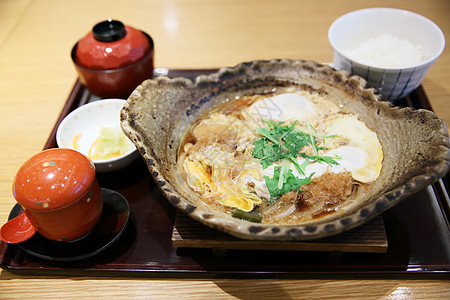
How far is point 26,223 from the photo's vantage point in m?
1.73

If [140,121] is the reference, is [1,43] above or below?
below

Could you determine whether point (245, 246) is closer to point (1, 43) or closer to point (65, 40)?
point (65, 40)

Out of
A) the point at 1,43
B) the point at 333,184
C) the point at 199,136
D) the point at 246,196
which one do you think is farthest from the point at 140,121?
the point at 1,43

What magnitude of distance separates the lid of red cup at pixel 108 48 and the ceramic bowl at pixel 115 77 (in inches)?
1.4

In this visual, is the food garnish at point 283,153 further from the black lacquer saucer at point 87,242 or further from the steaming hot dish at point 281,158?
the black lacquer saucer at point 87,242

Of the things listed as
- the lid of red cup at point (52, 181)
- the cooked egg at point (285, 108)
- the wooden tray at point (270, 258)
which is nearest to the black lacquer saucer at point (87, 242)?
the wooden tray at point (270, 258)

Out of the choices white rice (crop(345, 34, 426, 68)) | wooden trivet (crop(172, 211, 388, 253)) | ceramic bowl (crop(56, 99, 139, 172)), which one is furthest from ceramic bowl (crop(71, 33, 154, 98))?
white rice (crop(345, 34, 426, 68))

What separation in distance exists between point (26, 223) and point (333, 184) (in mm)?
1451

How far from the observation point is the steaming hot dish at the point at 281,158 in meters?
1.69

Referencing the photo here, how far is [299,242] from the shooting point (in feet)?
5.14

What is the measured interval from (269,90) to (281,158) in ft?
2.05

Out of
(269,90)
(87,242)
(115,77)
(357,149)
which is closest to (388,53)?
(269,90)

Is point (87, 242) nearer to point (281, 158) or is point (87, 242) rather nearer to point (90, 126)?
point (90, 126)

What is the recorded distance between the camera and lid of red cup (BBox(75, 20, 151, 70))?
2.40 meters
